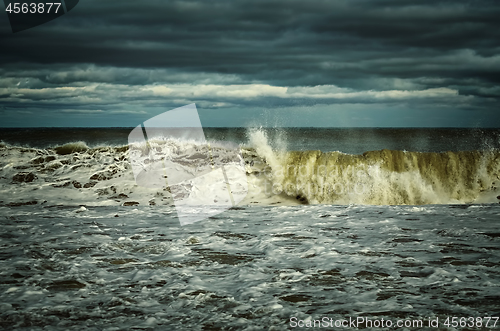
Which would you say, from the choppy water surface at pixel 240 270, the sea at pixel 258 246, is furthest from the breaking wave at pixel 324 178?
the choppy water surface at pixel 240 270

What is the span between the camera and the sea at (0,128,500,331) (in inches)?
109

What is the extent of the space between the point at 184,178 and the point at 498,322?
23.7 ft

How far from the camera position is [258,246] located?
459cm

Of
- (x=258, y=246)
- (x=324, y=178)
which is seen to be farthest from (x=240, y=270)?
(x=324, y=178)

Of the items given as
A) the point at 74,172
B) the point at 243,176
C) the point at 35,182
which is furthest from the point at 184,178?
the point at 35,182

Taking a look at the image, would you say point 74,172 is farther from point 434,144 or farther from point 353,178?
point 434,144

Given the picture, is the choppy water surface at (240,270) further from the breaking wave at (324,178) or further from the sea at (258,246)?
the breaking wave at (324,178)

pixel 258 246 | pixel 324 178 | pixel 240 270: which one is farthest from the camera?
pixel 324 178

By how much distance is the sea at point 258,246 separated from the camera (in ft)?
9.11

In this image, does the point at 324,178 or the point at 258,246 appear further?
the point at 324,178

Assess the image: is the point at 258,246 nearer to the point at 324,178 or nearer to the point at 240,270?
the point at 240,270

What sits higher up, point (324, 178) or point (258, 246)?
point (324, 178)

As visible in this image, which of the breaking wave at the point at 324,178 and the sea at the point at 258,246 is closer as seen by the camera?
the sea at the point at 258,246

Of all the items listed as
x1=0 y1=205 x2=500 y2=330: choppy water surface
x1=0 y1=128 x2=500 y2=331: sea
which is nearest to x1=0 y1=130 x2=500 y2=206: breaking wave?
x1=0 y1=128 x2=500 y2=331: sea
